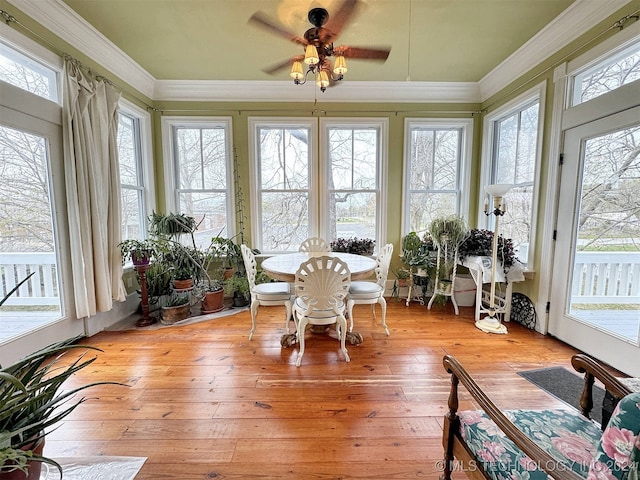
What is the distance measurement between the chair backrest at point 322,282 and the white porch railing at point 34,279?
7.12 ft

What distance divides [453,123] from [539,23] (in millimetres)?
1354

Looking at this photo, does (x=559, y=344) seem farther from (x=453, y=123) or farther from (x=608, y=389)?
(x=453, y=123)

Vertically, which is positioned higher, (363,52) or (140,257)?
(363,52)

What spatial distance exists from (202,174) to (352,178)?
2.07m

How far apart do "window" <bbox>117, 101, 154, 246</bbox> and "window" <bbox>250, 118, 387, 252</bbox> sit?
4.38ft

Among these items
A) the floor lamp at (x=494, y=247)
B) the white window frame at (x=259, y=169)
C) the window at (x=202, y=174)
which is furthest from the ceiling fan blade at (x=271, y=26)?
the floor lamp at (x=494, y=247)

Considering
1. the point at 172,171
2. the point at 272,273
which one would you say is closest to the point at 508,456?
the point at 272,273

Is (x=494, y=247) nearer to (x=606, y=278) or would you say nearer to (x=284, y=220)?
(x=606, y=278)

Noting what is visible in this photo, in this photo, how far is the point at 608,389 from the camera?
39.3 inches

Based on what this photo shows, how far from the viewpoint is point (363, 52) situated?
206cm

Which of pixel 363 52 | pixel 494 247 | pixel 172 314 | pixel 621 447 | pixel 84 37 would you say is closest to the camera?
pixel 621 447

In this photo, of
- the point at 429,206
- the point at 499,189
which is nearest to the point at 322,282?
the point at 499,189

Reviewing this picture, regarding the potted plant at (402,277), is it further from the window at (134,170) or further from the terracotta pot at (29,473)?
the terracotta pot at (29,473)

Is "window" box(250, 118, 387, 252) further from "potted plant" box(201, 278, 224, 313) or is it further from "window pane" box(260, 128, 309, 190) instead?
"potted plant" box(201, 278, 224, 313)
